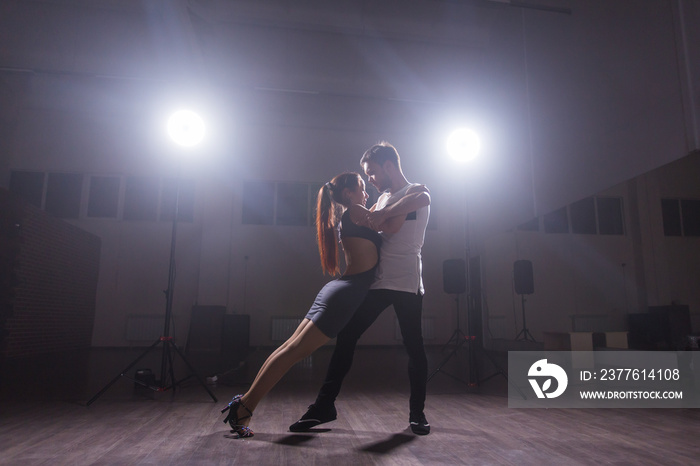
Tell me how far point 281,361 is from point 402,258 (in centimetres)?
74

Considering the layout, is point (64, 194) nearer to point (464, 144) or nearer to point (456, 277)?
point (456, 277)

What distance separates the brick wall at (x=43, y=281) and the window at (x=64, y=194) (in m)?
0.77

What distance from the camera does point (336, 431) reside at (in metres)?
1.96

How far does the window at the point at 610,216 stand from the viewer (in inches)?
296

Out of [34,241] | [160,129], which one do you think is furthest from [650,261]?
[34,241]

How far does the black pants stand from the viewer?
6.59 ft

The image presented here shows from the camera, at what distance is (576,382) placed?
3580 mm

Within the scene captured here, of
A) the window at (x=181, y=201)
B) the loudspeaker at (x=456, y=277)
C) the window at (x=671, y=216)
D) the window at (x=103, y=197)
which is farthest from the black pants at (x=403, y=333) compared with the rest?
the window at (x=671, y=216)

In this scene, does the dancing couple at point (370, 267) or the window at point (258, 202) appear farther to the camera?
the window at point (258, 202)

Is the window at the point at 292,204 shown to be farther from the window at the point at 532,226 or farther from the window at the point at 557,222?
the window at the point at 557,222

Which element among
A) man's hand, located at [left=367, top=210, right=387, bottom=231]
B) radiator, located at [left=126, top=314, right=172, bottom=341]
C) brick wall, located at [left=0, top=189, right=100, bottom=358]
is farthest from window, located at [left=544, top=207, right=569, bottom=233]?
brick wall, located at [left=0, top=189, right=100, bottom=358]

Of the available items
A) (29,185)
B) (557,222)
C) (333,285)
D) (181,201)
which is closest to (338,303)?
(333,285)

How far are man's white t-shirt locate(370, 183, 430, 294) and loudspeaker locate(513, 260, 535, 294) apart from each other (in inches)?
193

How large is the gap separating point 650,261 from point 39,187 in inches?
429
